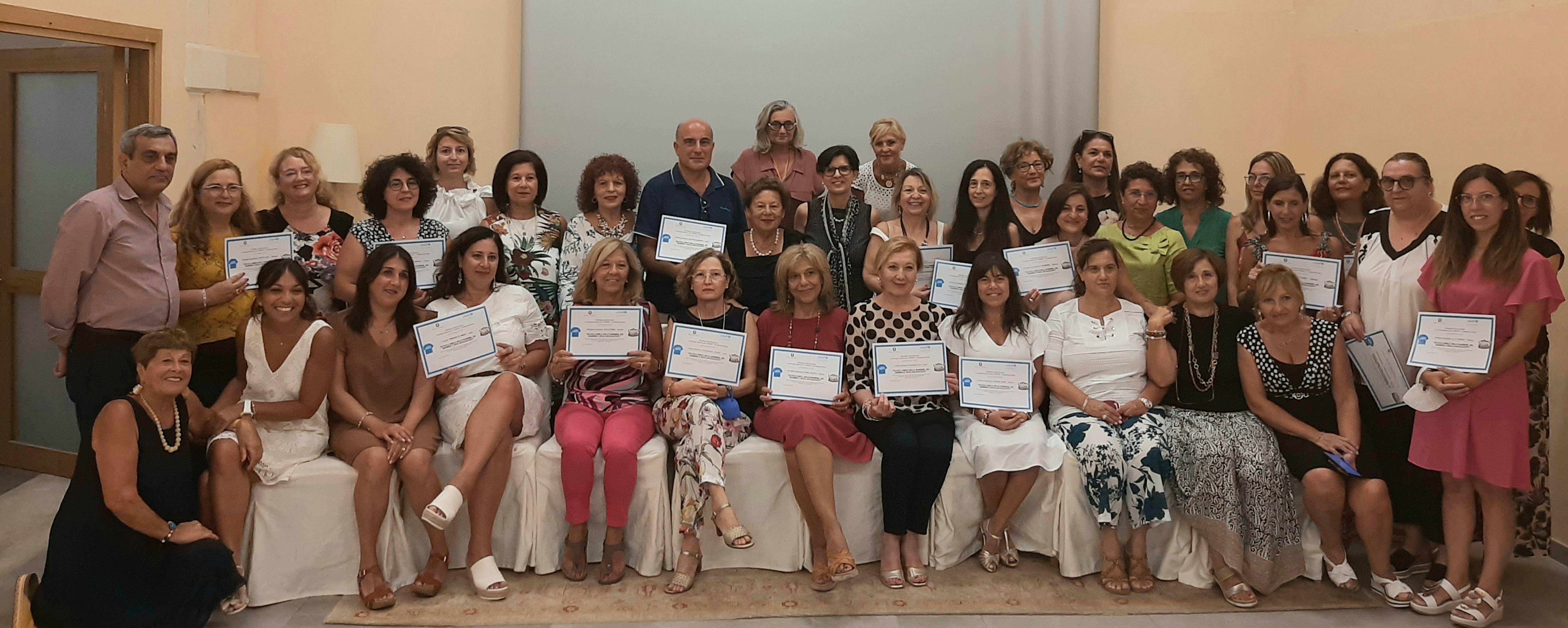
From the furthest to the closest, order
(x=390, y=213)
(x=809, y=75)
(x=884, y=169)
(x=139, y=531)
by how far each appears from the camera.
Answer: (x=809, y=75), (x=884, y=169), (x=390, y=213), (x=139, y=531)

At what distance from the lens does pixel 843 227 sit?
438 cm

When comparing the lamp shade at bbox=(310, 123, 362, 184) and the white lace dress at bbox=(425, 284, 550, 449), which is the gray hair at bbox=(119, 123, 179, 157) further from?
the lamp shade at bbox=(310, 123, 362, 184)

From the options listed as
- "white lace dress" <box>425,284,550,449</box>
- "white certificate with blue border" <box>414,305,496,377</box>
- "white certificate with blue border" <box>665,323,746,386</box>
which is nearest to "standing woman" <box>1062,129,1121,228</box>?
"white certificate with blue border" <box>665,323,746,386</box>

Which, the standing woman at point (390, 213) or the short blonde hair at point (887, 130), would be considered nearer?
the standing woman at point (390, 213)

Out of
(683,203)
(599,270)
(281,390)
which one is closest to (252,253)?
(281,390)

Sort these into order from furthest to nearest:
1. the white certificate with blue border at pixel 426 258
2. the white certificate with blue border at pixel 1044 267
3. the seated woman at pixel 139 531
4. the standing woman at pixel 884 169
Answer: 1. the standing woman at pixel 884 169
2. the white certificate with blue border at pixel 1044 267
3. the white certificate with blue border at pixel 426 258
4. the seated woman at pixel 139 531

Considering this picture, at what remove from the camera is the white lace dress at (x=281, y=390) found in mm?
3455

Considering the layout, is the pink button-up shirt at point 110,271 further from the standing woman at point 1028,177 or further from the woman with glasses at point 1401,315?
the woman with glasses at point 1401,315

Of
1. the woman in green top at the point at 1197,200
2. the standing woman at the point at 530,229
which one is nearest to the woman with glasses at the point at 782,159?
the standing woman at the point at 530,229

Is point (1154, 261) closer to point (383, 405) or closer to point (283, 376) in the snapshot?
point (383, 405)

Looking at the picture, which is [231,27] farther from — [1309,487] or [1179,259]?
[1309,487]

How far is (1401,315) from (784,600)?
7.92 feet

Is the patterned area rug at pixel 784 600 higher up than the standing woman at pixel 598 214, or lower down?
lower down

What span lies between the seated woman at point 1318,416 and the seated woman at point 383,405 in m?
2.99
